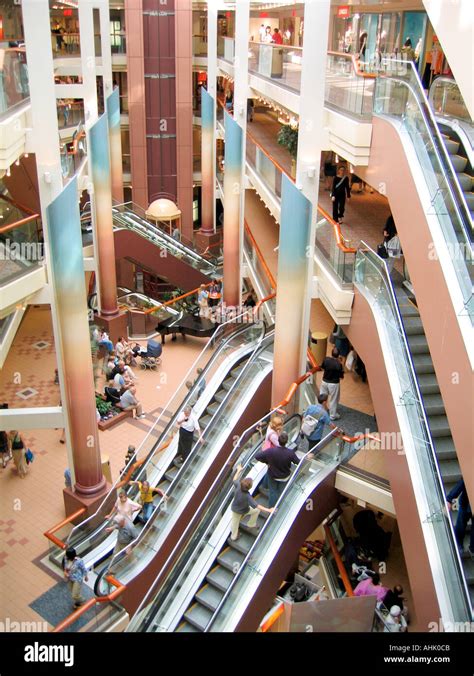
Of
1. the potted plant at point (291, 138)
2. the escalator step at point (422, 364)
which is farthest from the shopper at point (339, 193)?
the escalator step at point (422, 364)

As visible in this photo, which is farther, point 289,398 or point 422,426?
point 289,398

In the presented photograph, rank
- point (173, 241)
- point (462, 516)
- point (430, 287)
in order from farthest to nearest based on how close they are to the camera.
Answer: point (173, 241), point (430, 287), point (462, 516)

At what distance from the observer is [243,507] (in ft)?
26.7

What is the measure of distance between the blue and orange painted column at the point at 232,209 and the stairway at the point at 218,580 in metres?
9.06

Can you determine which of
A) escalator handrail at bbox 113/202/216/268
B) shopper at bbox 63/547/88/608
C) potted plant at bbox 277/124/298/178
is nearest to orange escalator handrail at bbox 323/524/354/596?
shopper at bbox 63/547/88/608

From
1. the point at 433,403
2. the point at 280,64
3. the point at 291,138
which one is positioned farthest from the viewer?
the point at 291,138

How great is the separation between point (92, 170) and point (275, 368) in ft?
26.3

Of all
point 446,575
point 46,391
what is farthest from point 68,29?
point 446,575

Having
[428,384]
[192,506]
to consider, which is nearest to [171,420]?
[192,506]

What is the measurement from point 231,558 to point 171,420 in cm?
342

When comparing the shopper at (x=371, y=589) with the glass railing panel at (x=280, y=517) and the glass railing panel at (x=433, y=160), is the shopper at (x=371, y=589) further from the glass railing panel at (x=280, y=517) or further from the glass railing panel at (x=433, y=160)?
the glass railing panel at (x=433, y=160)

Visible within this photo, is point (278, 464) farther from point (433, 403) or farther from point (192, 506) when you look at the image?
point (192, 506)

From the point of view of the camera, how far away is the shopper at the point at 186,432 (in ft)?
34.2

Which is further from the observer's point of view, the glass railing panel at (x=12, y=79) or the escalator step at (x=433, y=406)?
the glass railing panel at (x=12, y=79)
